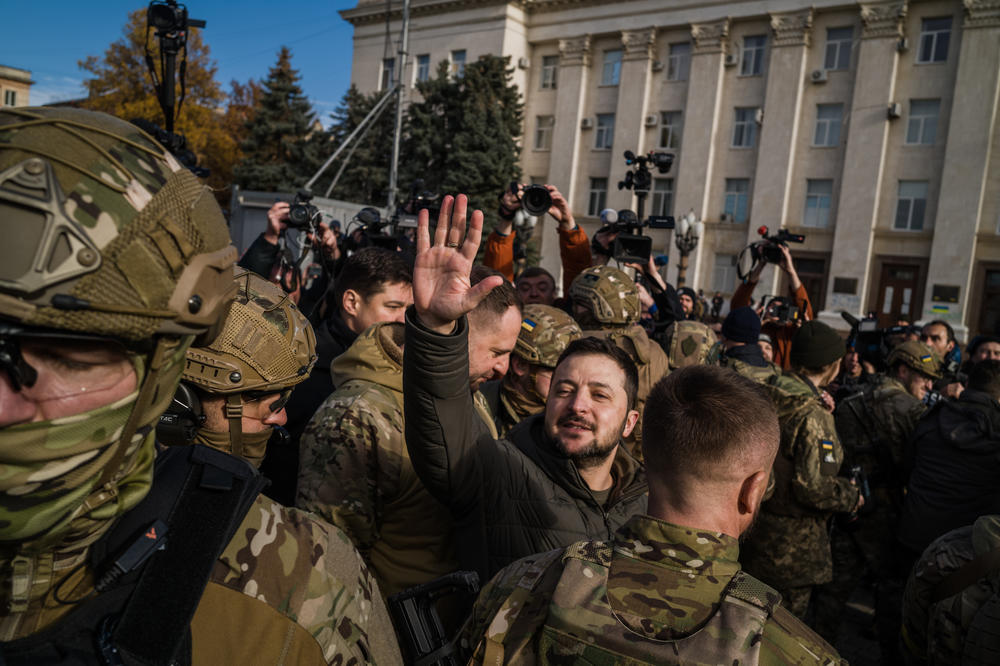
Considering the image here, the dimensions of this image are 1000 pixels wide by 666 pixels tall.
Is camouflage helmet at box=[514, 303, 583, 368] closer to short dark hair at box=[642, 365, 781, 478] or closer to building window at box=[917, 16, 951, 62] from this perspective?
short dark hair at box=[642, 365, 781, 478]

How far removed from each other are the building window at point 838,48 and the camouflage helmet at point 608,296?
26986mm

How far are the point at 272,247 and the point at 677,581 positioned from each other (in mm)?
3969

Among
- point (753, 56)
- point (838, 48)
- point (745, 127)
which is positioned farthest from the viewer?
point (745, 127)

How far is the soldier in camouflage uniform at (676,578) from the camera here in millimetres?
1484

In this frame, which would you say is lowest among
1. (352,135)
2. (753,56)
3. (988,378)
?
(988,378)

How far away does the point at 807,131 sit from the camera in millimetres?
27172

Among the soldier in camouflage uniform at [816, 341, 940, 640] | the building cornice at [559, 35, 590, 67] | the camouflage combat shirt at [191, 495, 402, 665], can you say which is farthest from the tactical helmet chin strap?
the building cornice at [559, 35, 590, 67]

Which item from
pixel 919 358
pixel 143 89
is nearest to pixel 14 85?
pixel 143 89

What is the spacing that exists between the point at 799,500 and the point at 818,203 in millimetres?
25922

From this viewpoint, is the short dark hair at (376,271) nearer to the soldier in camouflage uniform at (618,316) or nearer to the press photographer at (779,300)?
the soldier in camouflage uniform at (618,316)

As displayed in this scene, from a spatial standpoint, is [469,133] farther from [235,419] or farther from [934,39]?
[235,419]

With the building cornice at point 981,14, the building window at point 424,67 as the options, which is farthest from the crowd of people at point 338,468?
the building window at point 424,67

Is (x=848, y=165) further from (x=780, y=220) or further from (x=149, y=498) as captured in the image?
(x=149, y=498)

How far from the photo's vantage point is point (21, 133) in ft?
3.53
